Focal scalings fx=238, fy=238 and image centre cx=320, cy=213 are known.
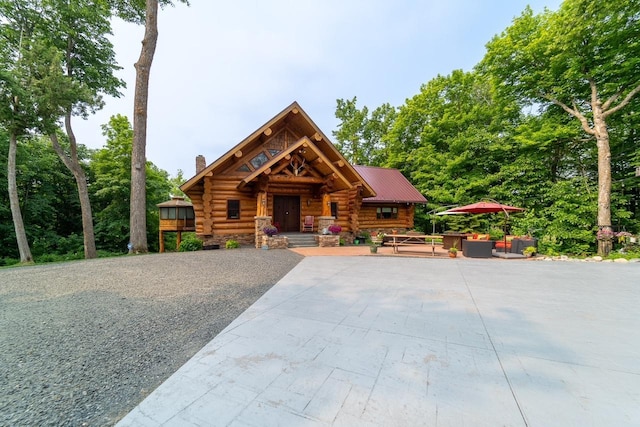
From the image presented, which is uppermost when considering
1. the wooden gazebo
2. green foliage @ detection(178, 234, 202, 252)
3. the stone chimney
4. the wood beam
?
the stone chimney

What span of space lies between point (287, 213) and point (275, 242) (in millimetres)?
2924

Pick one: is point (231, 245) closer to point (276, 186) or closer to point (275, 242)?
point (275, 242)

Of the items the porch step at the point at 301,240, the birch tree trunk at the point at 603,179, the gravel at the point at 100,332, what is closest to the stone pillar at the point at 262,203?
the porch step at the point at 301,240

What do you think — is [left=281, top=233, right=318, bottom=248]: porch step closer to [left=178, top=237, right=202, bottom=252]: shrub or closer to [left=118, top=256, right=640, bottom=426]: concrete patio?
[left=178, top=237, right=202, bottom=252]: shrub

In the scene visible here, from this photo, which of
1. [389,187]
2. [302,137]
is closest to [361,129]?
[389,187]

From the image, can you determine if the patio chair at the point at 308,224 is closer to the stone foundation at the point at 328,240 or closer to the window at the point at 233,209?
the stone foundation at the point at 328,240

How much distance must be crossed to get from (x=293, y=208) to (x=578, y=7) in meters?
16.1

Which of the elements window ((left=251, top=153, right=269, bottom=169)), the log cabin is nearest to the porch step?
the log cabin

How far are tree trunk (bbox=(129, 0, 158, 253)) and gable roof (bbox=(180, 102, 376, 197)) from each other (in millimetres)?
1922

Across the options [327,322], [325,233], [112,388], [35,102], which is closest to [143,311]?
[112,388]

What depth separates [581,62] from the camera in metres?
11.5

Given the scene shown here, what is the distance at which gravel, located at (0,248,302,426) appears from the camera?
1.96 m

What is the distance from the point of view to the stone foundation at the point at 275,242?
1107 centimetres

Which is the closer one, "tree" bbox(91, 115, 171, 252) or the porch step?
the porch step
